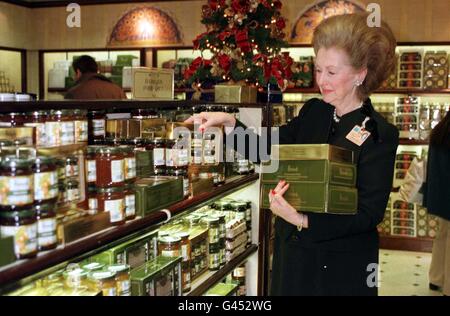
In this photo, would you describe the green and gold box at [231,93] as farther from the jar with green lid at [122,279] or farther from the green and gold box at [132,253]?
the jar with green lid at [122,279]

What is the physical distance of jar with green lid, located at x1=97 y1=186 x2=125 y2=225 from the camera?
184cm

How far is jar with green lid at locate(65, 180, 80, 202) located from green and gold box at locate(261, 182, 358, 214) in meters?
0.77

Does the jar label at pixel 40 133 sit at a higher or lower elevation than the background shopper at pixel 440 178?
higher

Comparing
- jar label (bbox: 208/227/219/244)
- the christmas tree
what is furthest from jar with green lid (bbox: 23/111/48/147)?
the christmas tree

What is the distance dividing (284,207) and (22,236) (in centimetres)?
102

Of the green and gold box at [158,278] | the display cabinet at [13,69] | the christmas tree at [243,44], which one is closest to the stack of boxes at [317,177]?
the green and gold box at [158,278]

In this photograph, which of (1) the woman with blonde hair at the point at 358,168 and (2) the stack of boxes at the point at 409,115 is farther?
(2) the stack of boxes at the point at 409,115

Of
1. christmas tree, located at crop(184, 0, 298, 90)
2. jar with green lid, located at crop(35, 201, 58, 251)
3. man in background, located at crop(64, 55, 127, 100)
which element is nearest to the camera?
jar with green lid, located at crop(35, 201, 58, 251)

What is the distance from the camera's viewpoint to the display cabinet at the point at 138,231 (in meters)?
1.47

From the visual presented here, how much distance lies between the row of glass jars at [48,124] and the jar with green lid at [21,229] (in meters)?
0.36

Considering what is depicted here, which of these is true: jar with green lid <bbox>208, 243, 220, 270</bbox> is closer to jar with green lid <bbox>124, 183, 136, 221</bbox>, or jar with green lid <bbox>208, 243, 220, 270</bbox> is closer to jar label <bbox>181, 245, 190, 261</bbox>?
jar label <bbox>181, 245, 190, 261</bbox>

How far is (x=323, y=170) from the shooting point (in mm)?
2115

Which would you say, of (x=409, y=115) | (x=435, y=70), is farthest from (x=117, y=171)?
(x=435, y=70)

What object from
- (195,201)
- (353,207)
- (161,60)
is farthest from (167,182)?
(161,60)
